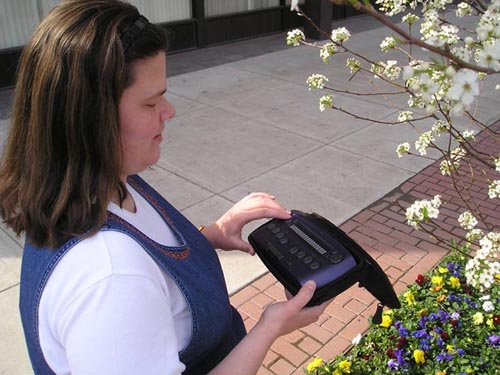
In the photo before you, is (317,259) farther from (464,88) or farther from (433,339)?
(433,339)

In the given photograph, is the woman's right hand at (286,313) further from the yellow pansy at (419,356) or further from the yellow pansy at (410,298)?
the yellow pansy at (410,298)

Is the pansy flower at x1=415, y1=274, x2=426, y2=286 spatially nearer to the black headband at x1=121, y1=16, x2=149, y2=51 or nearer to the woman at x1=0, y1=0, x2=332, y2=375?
the woman at x1=0, y1=0, x2=332, y2=375

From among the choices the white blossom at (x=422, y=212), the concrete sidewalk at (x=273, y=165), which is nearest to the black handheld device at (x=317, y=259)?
the white blossom at (x=422, y=212)

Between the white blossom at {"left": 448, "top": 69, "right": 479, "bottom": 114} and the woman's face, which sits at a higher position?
the white blossom at {"left": 448, "top": 69, "right": 479, "bottom": 114}

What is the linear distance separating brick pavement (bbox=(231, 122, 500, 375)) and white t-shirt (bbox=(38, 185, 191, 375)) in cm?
129

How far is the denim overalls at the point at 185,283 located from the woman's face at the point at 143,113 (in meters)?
0.15

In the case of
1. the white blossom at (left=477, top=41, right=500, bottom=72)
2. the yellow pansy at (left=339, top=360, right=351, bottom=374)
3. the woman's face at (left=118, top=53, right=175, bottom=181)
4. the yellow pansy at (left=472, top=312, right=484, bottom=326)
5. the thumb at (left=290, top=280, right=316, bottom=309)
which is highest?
the white blossom at (left=477, top=41, right=500, bottom=72)

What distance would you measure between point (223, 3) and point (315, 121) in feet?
14.3

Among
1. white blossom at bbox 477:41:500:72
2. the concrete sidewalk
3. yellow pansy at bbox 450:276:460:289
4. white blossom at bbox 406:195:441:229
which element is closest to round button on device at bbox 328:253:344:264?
white blossom at bbox 406:195:441:229

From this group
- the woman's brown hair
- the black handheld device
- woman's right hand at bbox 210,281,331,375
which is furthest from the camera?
the black handheld device

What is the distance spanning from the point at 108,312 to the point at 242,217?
2.58 feet

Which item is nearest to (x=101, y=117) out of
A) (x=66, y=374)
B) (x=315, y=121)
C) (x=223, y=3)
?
(x=66, y=374)

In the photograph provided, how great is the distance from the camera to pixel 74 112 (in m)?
1.00

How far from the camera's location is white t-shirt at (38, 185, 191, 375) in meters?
0.88
